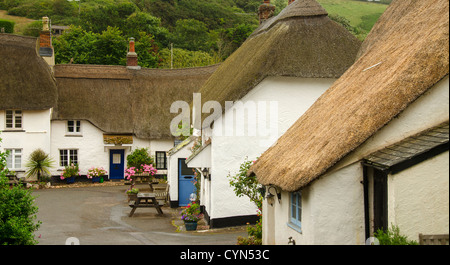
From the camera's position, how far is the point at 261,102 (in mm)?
17453

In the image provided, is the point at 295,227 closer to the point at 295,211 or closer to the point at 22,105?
the point at 295,211

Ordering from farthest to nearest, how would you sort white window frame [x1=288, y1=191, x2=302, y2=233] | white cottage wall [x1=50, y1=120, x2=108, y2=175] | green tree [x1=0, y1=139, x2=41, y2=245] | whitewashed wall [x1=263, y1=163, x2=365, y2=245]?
1. white cottage wall [x1=50, y1=120, x2=108, y2=175]
2. green tree [x1=0, y1=139, x2=41, y2=245]
3. white window frame [x1=288, y1=191, x2=302, y2=233]
4. whitewashed wall [x1=263, y1=163, x2=365, y2=245]

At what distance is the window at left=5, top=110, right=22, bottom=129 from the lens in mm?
30247

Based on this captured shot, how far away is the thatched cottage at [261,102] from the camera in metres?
17.3

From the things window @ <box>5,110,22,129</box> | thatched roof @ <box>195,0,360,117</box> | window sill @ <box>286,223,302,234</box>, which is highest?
thatched roof @ <box>195,0,360,117</box>

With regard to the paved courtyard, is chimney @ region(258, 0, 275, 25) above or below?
above

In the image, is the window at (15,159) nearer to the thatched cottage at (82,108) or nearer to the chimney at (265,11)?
the thatched cottage at (82,108)

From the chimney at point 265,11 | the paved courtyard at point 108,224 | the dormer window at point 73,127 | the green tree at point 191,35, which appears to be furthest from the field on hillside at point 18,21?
the chimney at point 265,11

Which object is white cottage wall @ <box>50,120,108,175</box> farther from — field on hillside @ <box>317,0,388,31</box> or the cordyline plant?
field on hillside @ <box>317,0,388,31</box>

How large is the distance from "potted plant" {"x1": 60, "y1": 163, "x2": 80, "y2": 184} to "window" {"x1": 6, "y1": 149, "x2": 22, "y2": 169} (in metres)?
2.47

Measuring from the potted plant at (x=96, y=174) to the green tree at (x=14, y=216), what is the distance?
66.1ft

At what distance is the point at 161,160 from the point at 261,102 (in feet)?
54.0

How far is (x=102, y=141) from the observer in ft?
105

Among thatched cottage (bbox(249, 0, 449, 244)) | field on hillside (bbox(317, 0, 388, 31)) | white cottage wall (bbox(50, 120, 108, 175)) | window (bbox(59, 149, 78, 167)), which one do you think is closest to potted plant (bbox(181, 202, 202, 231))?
thatched cottage (bbox(249, 0, 449, 244))
